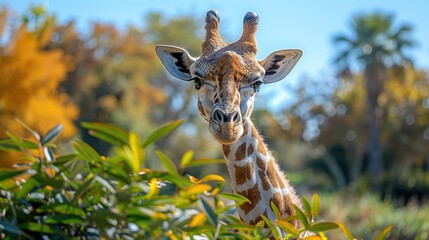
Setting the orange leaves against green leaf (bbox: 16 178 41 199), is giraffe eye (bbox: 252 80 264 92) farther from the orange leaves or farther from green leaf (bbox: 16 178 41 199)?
the orange leaves

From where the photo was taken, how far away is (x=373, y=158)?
43.2m

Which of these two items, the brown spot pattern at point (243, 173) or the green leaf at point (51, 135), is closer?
the green leaf at point (51, 135)

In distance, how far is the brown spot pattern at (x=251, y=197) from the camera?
3.88 meters

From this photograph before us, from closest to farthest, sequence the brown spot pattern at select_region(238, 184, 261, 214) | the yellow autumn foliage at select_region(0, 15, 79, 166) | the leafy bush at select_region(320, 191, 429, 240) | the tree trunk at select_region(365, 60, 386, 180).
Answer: the brown spot pattern at select_region(238, 184, 261, 214)
the leafy bush at select_region(320, 191, 429, 240)
the yellow autumn foliage at select_region(0, 15, 79, 166)
the tree trunk at select_region(365, 60, 386, 180)

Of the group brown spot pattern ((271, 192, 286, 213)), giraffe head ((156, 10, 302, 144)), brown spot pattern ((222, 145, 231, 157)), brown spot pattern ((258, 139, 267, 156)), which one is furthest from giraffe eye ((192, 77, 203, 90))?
brown spot pattern ((271, 192, 286, 213))

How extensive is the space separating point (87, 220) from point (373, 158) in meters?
42.6

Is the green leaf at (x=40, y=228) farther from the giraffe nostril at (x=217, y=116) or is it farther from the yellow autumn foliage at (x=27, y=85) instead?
the yellow autumn foliage at (x=27, y=85)

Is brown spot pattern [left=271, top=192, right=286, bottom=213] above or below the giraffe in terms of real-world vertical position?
below

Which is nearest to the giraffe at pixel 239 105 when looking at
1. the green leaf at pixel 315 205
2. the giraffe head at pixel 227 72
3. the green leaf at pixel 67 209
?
the giraffe head at pixel 227 72

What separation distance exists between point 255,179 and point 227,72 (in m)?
0.63

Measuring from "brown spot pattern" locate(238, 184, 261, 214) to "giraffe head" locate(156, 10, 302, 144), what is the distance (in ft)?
1.26

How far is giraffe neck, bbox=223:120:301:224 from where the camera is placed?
3.89m

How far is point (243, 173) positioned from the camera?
400 centimetres

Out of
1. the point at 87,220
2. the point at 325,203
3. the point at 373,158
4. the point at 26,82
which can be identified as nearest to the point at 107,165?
the point at 87,220
